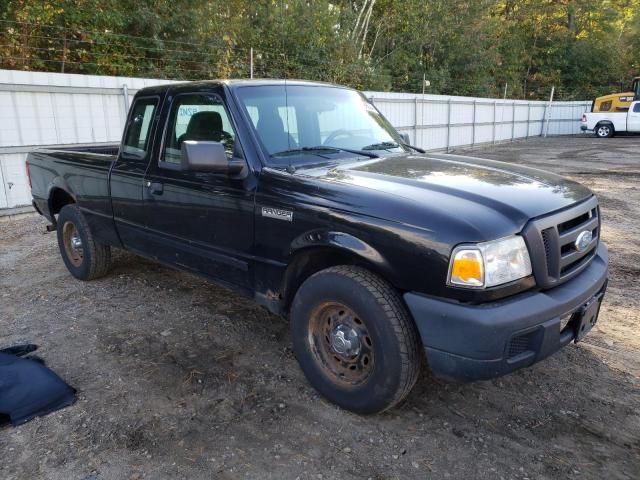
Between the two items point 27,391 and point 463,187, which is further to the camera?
point 27,391

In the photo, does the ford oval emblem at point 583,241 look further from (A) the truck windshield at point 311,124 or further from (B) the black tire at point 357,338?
(A) the truck windshield at point 311,124

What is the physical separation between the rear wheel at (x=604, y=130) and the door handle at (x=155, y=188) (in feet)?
93.0

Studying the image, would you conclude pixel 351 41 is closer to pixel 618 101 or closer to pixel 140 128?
pixel 618 101

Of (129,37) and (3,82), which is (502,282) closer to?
(3,82)

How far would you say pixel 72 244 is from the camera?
5500 mm

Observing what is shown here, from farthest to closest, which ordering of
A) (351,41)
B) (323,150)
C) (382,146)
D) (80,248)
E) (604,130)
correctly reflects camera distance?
(604,130) < (351,41) < (80,248) < (382,146) < (323,150)

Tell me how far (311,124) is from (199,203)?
38.8 inches

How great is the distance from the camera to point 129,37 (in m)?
13.2

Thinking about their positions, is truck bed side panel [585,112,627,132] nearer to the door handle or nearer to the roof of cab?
the roof of cab

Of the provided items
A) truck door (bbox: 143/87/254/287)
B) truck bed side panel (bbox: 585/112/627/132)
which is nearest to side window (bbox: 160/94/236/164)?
truck door (bbox: 143/87/254/287)

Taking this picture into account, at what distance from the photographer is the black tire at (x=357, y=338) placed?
271 cm

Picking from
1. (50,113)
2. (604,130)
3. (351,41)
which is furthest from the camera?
(604,130)

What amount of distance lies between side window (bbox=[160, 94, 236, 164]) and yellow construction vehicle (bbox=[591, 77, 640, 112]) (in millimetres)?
27828

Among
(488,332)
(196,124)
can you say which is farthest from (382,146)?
(488,332)
